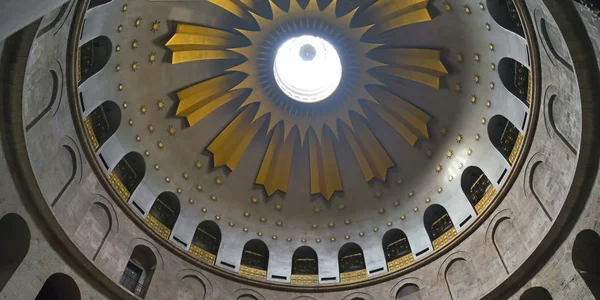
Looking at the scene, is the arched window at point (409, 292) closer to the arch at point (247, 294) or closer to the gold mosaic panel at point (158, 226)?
the arch at point (247, 294)

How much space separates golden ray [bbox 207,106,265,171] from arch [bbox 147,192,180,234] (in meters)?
2.74

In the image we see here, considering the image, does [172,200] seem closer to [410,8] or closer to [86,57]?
[86,57]

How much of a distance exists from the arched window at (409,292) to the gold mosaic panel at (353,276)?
1.77 m

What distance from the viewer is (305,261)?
828 inches

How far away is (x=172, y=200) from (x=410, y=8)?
1297cm

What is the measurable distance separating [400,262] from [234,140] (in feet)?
31.3

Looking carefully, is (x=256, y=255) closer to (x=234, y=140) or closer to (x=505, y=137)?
(x=234, y=140)

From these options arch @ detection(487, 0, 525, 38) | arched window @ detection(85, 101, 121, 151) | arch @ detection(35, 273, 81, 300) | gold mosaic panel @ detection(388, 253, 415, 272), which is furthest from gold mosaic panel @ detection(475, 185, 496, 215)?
arched window @ detection(85, 101, 121, 151)

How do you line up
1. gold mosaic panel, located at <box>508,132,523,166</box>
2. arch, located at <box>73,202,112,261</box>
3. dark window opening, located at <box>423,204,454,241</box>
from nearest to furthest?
arch, located at <box>73,202,112,261</box> → gold mosaic panel, located at <box>508,132,523,166</box> → dark window opening, located at <box>423,204,454,241</box>

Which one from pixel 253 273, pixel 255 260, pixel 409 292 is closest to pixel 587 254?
pixel 409 292

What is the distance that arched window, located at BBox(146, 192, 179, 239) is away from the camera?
59.9 ft

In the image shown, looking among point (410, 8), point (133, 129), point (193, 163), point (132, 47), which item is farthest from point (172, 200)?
point (410, 8)

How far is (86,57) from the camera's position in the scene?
53.3 feet

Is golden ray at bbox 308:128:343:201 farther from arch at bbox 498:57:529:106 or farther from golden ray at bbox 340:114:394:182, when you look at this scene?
arch at bbox 498:57:529:106
